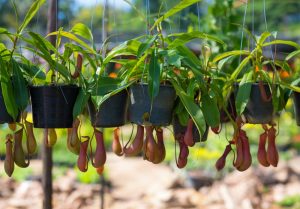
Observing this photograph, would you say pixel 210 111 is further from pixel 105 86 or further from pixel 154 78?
pixel 105 86

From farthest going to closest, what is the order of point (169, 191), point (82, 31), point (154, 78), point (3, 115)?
point (169, 191), point (82, 31), point (3, 115), point (154, 78)

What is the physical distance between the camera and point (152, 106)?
4.71 feet

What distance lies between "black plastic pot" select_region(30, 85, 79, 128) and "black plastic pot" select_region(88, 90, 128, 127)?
0.06 metres

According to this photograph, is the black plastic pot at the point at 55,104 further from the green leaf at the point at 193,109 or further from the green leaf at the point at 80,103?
the green leaf at the point at 193,109

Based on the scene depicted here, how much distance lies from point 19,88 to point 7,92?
0.05 meters

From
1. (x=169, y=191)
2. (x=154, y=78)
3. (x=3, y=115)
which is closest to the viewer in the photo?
(x=154, y=78)

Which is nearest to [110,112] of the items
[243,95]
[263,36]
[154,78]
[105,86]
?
[105,86]

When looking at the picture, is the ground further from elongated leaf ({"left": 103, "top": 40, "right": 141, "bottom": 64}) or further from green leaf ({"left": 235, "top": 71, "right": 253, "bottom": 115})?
elongated leaf ({"left": 103, "top": 40, "right": 141, "bottom": 64})

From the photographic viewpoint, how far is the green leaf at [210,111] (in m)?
1.41

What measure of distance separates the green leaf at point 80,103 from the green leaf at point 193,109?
257 millimetres

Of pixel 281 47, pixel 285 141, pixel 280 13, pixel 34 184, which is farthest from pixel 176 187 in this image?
pixel 280 13

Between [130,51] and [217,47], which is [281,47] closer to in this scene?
[217,47]

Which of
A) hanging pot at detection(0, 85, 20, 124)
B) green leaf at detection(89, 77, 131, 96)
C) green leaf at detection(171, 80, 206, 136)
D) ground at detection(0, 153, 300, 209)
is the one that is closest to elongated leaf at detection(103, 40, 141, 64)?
green leaf at detection(89, 77, 131, 96)

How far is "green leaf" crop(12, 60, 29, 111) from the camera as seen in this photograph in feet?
4.67
